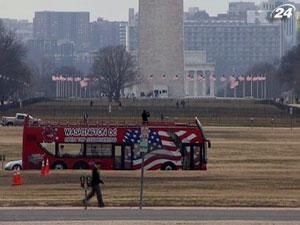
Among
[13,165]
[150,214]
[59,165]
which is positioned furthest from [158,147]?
[150,214]

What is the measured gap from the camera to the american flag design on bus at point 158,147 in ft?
234

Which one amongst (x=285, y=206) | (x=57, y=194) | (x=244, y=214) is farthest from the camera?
(x=57, y=194)

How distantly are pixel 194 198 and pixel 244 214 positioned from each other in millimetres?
6212

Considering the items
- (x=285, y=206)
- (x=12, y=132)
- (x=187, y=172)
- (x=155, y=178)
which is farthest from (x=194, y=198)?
(x=12, y=132)

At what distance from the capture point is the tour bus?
234ft

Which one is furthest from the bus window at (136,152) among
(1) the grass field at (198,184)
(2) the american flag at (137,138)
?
Answer: (1) the grass field at (198,184)

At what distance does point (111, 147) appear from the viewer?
7181 cm

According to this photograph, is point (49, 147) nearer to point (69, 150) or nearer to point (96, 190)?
point (69, 150)

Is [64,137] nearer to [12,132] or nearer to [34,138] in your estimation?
[34,138]

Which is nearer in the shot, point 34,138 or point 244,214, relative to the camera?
point 244,214

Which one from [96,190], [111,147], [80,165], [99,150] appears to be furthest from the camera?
[111,147]

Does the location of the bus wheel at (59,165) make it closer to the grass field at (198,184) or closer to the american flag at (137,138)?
the grass field at (198,184)

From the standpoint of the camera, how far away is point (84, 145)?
236 ft

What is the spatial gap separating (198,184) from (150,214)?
47.5ft
